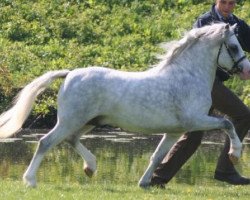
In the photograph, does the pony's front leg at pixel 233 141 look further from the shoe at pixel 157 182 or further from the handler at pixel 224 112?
the shoe at pixel 157 182

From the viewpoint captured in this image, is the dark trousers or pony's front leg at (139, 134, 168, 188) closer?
pony's front leg at (139, 134, 168, 188)

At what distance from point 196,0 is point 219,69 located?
17.7 metres

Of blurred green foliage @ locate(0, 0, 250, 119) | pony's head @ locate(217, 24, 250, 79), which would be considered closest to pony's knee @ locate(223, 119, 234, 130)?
pony's head @ locate(217, 24, 250, 79)

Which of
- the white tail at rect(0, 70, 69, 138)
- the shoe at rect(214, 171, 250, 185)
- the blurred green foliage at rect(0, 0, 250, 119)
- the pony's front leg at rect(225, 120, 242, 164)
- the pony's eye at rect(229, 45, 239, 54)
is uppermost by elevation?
the pony's eye at rect(229, 45, 239, 54)

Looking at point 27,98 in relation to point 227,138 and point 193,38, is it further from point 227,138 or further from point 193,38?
point 227,138

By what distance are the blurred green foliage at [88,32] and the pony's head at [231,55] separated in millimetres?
10399

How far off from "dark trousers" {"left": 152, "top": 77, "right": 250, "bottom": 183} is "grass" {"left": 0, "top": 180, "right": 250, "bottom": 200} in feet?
1.79

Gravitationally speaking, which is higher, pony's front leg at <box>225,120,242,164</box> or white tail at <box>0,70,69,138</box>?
white tail at <box>0,70,69,138</box>

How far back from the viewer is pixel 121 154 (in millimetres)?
16641

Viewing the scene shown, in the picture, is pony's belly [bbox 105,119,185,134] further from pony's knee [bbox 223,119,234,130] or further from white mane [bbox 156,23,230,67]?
white mane [bbox 156,23,230,67]

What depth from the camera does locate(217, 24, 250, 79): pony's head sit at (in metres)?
10.5

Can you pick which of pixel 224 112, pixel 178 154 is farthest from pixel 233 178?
pixel 224 112

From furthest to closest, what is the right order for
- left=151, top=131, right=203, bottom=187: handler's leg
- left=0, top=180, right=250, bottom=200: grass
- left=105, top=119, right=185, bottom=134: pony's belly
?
left=151, top=131, right=203, bottom=187: handler's leg < left=105, top=119, right=185, bottom=134: pony's belly < left=0, top=180, right=250, bottom=200: grass

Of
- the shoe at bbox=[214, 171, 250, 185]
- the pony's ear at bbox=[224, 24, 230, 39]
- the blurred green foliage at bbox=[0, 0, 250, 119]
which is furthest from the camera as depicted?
the blurred green foliage at bbox=[0, 0, 250, 119]
